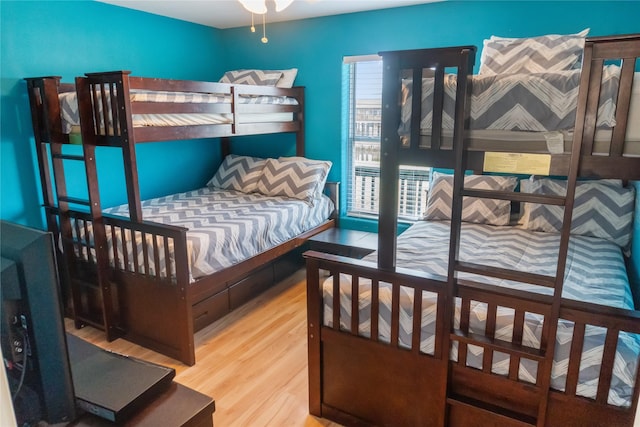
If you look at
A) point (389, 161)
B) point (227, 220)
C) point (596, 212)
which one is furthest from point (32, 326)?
point (596, 212)

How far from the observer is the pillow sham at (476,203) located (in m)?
2.92

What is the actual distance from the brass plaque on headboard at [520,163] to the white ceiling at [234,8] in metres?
2.25

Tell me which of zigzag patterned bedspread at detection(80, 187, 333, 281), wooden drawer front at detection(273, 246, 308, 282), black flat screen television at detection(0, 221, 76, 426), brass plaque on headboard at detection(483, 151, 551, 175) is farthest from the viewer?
wooden drawer front at detection(273, 246, 308, 282)

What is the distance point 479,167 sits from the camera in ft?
4.86

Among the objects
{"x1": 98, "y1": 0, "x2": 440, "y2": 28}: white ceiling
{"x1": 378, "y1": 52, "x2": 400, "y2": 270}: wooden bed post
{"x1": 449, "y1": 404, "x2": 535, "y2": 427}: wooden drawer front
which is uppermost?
{"x1": 98, "y1": 0, "x2": 440, "y2": 28}: white ceiling

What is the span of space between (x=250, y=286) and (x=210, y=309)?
451 millimetres

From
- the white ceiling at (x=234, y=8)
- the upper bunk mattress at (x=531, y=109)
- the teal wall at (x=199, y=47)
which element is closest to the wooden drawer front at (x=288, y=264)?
the teal wall at (x=199, y=47)

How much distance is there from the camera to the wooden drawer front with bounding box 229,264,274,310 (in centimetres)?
305

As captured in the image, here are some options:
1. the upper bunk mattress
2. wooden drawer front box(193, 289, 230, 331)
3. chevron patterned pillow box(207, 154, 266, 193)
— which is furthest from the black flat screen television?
chevron patterned pillow box(207, 154, 266, 193)

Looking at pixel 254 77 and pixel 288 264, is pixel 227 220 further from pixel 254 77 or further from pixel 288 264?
pixel 254 77

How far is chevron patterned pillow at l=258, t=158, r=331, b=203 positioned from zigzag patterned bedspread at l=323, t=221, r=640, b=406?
1.13 meters

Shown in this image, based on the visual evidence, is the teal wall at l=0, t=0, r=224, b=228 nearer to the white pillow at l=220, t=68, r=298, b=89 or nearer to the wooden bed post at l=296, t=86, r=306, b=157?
the white pillow at l=220, t=68, r=298, b=89

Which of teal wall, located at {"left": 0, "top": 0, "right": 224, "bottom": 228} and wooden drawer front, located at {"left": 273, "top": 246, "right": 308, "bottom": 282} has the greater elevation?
teal wall, located at {"left": 0, "top": 0, "right": 224, "bottom": 228}

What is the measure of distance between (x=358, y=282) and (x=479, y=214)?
1546 millimetres
